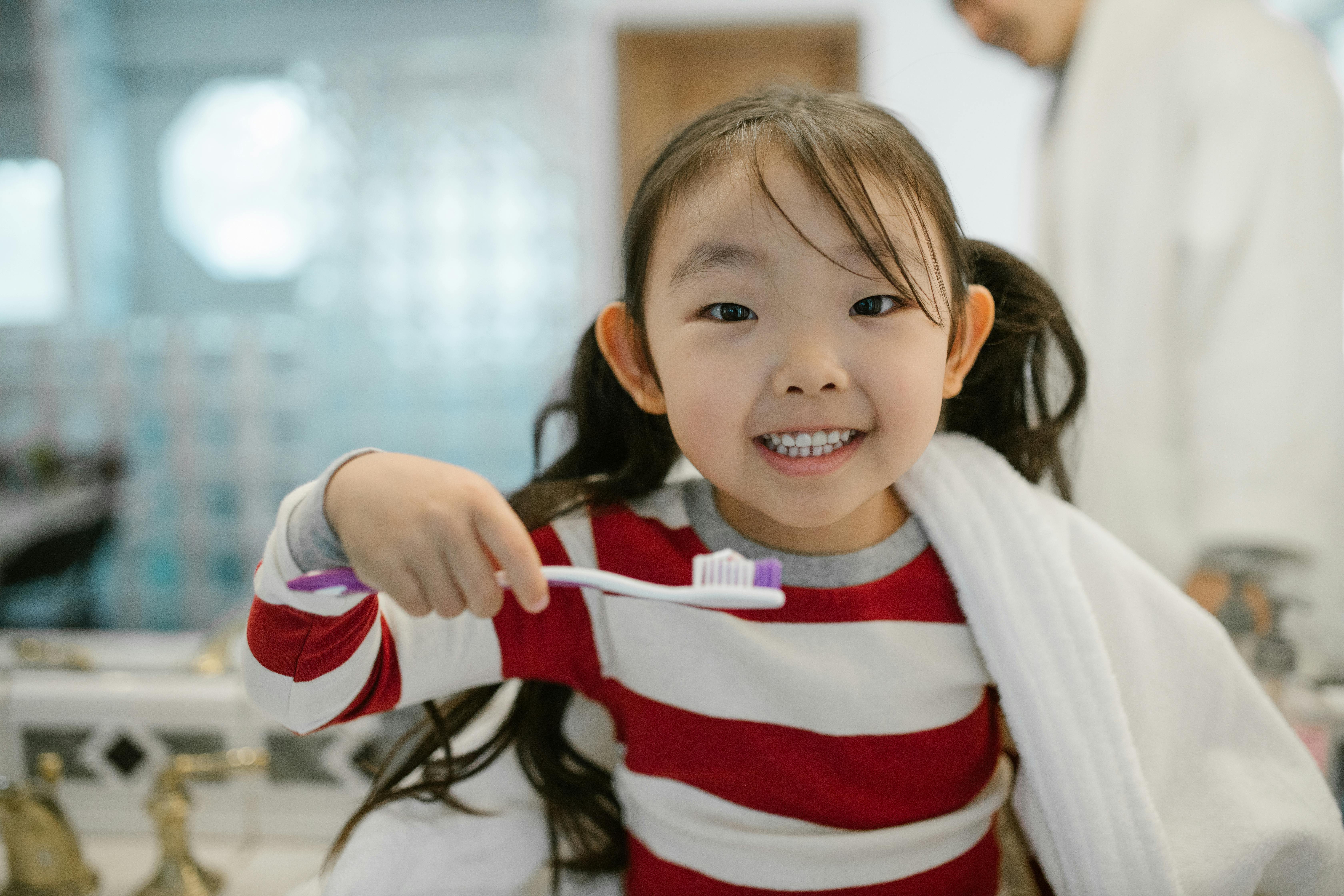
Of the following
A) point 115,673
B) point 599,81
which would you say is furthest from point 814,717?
point 599,81

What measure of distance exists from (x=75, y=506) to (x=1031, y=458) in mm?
1219

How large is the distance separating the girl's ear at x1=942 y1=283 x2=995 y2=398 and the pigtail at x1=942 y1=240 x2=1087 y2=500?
1.6 inches

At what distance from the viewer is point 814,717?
0.47 metres

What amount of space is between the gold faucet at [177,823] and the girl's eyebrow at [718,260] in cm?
57

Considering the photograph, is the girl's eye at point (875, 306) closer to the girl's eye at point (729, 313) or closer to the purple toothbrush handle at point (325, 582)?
the girl's eye at point (729, 313)

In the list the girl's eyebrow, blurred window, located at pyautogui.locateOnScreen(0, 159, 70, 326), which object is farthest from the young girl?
blurred window, located at pyautogui.locateOnScreen(0, 159, 70, 326)

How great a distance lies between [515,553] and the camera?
1.01 feet

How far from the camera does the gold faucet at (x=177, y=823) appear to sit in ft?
2.12

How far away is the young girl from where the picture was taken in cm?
40

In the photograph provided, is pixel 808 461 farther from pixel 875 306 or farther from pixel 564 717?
pixel 564 717

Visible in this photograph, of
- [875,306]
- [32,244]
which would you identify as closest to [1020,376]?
[875,306]

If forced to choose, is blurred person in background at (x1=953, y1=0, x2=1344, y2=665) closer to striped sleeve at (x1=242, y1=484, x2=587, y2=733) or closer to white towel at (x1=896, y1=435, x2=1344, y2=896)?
white towel at (x1=896, y1=435, x2=1344, y2=896)

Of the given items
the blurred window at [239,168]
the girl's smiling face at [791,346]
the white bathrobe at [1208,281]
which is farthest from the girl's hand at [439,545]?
the blurred window at [239,168]

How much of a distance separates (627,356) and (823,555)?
0.18 m
